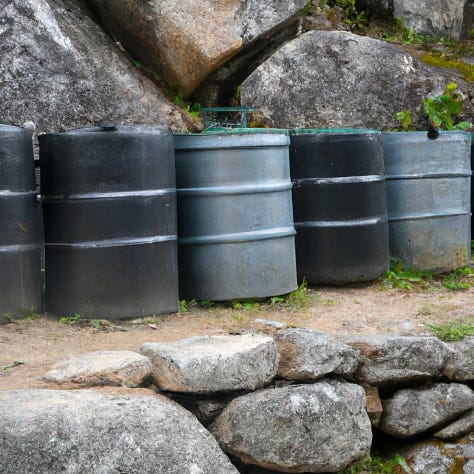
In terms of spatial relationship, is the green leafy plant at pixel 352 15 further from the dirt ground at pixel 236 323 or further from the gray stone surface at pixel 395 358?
the gray stone surface at pixel 395 358

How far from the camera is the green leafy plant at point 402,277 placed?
21.4 ft

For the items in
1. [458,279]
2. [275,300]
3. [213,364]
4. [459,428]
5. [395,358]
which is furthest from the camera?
[458,279]

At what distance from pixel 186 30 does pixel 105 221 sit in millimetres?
2600

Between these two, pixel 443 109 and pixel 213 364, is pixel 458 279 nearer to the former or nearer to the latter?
pixel 443 109

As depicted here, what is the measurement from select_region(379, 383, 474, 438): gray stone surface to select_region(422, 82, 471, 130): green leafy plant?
3507 mm

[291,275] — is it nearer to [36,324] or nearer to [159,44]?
[36,324]

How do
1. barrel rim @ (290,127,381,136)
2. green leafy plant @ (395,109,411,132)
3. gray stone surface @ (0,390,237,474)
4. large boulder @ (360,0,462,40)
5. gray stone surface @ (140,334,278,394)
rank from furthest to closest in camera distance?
large boulder @ (360,0,462,40)
green leafy plant @ (395,109,411,132)
barrel rim @ (290,127,381,136)
gray stone surface @ (140,334,278,394)
gray stone surface @ (0,390,237,474)

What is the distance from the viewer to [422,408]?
15.9ft

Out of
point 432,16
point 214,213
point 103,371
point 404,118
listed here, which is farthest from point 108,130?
point 432,16

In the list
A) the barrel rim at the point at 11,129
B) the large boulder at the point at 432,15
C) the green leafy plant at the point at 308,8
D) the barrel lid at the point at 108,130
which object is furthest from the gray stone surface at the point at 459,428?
the large boulder at the point at 432,15

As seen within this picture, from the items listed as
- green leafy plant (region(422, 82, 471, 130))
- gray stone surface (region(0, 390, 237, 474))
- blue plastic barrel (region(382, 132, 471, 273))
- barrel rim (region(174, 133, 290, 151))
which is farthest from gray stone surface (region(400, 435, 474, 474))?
green leafy plant (region(422, 82, 471, 130))

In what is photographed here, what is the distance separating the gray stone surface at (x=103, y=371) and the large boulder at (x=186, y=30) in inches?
146

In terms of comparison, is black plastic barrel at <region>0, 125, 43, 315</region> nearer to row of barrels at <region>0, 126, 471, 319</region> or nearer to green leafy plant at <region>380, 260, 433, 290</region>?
row of barrels at <region>0, 126, 471, 319</region>

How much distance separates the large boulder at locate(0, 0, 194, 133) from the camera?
633cm
